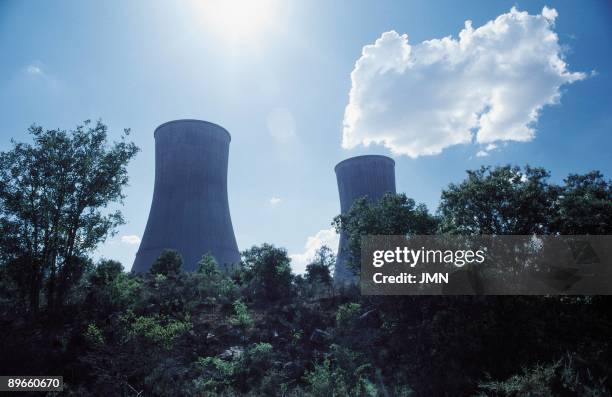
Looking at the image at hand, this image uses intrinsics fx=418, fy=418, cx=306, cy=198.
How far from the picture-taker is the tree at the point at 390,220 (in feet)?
38.3

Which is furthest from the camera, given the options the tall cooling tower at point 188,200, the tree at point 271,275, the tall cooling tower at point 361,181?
the tall cooling tower at point 361,181

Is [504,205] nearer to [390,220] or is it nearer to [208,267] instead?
[390,220]

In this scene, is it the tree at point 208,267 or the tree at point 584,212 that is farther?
the tree at point 208,267

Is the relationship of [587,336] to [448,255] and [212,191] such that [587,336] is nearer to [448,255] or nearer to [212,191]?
[448,255]

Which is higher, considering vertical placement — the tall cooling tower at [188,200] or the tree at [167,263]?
the tall cooling tower at [188,200]

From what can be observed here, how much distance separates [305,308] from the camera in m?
11.9

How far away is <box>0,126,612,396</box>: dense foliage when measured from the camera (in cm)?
735

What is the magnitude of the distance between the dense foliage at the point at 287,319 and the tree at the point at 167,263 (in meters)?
1.96

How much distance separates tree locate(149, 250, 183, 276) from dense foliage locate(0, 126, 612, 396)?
1962 millimetres

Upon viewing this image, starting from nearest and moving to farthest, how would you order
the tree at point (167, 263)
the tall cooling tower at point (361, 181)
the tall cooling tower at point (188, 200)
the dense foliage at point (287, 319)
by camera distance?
the dense foliage at point (287, 319), the tree at point (167, 263), the tall cooling tower at point (188, 200), the tall cooling tower at point (361, 181)

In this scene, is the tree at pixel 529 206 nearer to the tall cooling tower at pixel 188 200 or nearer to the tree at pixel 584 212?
the tree at pixel 584 212

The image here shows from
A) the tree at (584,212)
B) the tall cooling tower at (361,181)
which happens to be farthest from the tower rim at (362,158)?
the tree at (584,212)

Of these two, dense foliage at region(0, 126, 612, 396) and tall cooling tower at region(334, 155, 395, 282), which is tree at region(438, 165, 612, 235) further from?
tall cooling tower at region(334, 155, 395, 282)

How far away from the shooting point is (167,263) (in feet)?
55.0
